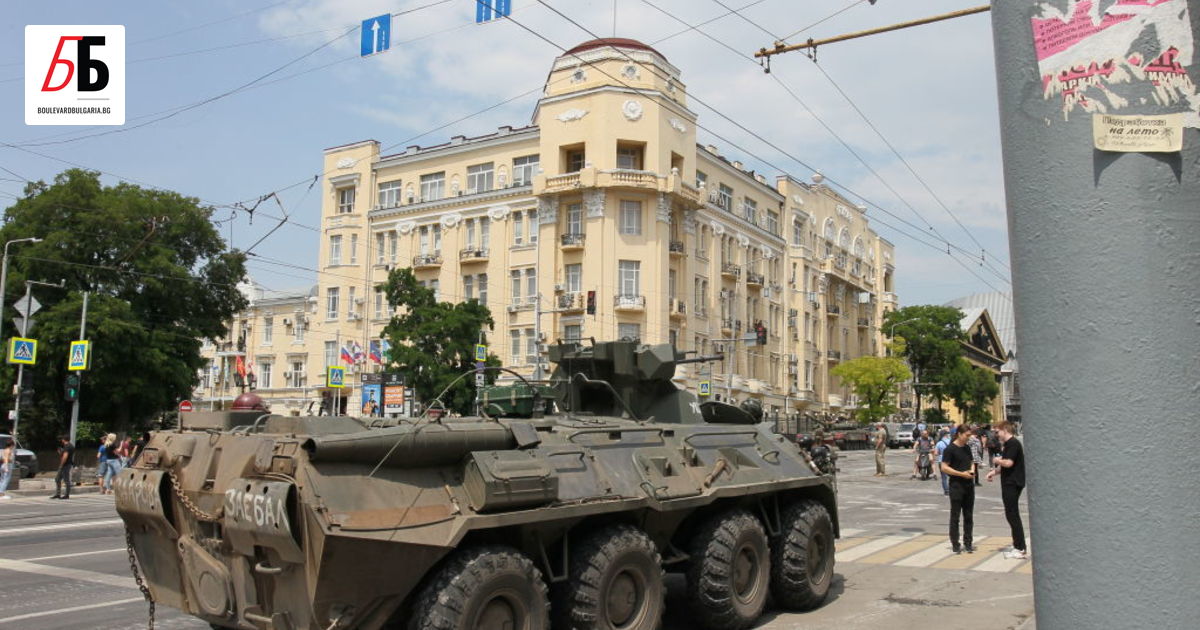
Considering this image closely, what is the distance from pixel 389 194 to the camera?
185 ft

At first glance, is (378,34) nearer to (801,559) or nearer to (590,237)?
(801,559)

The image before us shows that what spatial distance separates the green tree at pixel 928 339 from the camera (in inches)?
3007

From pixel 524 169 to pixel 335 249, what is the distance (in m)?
12.9

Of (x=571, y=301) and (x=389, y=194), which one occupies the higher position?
(x=389, y=194)

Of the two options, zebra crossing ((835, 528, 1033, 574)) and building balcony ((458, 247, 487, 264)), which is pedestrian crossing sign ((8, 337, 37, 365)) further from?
building balcony ((458, 247, 487, 264))

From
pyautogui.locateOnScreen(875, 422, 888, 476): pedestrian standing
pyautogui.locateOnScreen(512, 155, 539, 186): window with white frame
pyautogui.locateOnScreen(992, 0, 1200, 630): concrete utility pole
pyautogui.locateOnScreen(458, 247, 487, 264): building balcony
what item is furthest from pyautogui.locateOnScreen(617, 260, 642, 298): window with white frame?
pyautogui.locateOnScreen(992, 0, 1200, 630): concrete utility pole

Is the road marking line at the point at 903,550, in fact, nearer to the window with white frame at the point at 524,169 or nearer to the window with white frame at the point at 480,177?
the window with white frame at the point at 524,169

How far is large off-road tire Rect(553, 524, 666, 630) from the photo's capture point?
7051 millimetres

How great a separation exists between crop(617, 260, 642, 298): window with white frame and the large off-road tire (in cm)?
4063

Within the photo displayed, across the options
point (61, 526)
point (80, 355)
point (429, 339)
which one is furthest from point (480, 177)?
point (61, 526)

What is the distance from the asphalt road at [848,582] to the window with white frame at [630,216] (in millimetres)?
30016

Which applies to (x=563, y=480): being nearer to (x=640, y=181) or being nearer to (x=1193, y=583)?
(x=1193, y=583)

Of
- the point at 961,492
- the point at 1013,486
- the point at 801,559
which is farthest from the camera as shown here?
the point at 961,492

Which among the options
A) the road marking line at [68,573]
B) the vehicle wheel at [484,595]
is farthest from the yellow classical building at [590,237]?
the vehicle wheel at [484,595]
